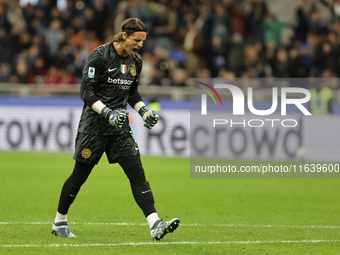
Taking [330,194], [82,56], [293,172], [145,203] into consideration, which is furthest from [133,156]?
[82,56]

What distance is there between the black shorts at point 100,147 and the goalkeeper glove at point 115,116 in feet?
1.50

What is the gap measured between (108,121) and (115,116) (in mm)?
320

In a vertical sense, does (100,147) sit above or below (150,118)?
below

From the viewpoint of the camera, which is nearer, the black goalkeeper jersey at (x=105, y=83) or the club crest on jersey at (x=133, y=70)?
the black goalkeeper jersey at (x=105, y=83)

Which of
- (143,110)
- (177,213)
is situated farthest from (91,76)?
(177,213)

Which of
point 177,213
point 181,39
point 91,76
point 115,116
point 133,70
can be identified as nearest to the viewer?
point 115,116

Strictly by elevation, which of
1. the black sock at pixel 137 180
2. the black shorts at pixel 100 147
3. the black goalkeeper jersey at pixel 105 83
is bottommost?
the black sock at pixel 137 180

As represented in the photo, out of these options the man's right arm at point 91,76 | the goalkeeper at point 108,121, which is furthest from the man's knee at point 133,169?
the man's right arm at point 91,76

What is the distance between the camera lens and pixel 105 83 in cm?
661

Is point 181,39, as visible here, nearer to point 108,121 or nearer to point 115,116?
point 108,121

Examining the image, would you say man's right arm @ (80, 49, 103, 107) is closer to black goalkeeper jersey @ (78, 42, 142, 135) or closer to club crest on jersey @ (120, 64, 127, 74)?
black goalkeeper jersey @ (78, 42, 142, 135)

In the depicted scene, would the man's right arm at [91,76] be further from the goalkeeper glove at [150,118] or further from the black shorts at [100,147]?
the goalkeeper glove at [150,118]

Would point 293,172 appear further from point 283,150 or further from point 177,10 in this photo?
point 177,10

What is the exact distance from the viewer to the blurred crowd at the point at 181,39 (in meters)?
17.6
